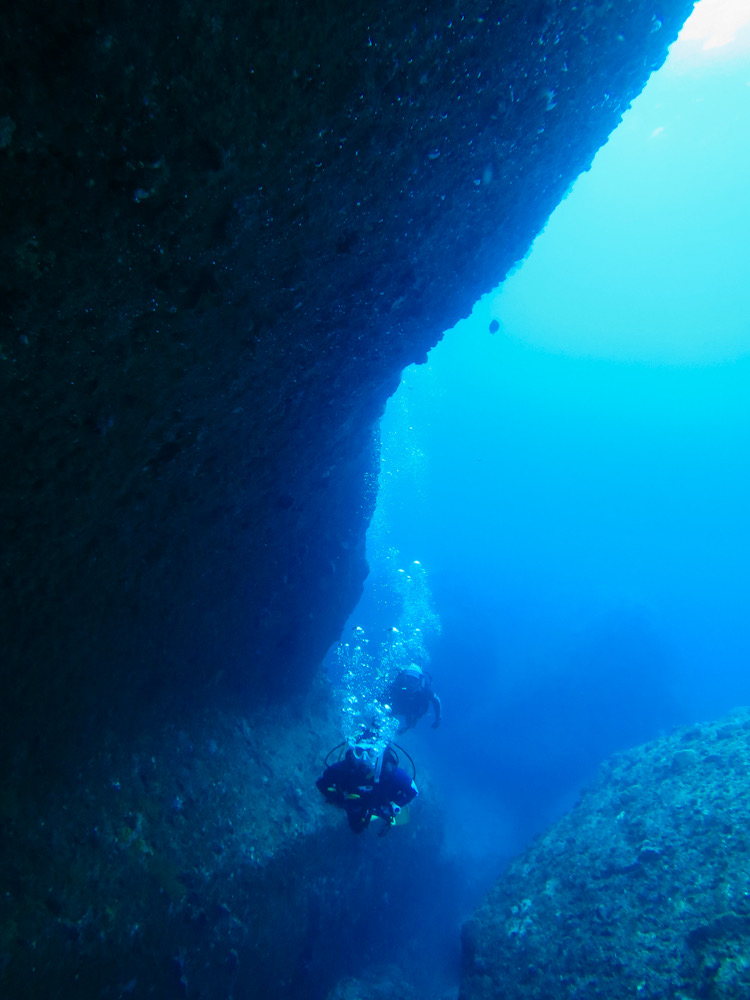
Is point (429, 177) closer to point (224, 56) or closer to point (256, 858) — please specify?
point (224, 56)

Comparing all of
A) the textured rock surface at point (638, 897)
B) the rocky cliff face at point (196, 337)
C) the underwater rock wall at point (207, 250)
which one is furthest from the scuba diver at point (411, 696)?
the underwater rock wall at point (207, 250)

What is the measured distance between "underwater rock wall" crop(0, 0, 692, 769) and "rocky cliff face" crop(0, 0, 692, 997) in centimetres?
1

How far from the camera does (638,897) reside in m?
5.79

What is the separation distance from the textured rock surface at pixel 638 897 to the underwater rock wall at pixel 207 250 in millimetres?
5460

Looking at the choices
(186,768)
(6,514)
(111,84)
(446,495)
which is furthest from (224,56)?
(446,495)

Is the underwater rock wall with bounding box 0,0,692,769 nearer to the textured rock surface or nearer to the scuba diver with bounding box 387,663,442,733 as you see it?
the textured rock surface

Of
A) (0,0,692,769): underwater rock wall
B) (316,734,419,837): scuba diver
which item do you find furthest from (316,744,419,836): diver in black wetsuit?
(0,0,692,769): underwater rock wall

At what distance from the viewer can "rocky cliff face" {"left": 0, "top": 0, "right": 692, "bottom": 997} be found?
1889 mm

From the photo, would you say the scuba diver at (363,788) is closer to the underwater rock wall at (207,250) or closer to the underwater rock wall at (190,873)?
the underwater rock wall at (190,873)

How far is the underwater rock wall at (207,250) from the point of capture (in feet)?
6.00

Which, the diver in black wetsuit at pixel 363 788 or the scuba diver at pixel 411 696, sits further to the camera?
the scuba diver at pixel 411 696

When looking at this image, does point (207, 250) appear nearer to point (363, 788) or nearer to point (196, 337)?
point (196, 337)

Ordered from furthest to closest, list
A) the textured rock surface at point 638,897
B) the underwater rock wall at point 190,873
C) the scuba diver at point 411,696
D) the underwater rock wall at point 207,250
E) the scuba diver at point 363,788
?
the scuba diver at point 411,696
the scuba diver at point 363,788
the textured rock surface at point 638,897
the underwater rock wall at point 190,873
the underwater rock wall at point 207,250

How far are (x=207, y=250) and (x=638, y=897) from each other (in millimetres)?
7957
